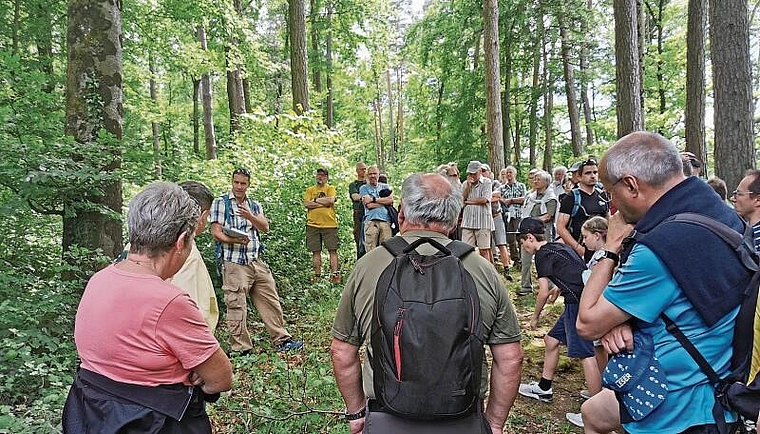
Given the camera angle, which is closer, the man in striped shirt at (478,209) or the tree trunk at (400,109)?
the man in striped shirt at (478,209)

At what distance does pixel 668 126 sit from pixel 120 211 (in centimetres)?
1759

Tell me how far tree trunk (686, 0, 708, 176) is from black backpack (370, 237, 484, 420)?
9331 mm

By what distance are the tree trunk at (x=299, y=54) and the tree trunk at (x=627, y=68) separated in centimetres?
680

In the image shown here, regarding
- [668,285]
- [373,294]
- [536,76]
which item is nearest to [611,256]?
[668,285]

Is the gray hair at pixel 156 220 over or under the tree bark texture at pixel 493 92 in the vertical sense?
under

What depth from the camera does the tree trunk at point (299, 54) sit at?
1199 cm

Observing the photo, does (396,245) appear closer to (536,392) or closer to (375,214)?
(536,392)

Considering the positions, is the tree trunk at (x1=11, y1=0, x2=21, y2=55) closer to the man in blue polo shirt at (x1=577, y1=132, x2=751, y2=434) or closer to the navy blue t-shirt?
the navy blue t-shirt

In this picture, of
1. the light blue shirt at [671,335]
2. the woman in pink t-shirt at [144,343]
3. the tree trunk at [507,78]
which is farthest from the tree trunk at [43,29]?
the tree trunk at [507,78]

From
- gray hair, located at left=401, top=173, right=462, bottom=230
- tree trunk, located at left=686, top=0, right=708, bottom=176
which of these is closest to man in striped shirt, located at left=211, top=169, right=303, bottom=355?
gray hair, located at left=401, top=173, right=462, bottom=230

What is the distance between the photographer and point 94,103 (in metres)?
5.21

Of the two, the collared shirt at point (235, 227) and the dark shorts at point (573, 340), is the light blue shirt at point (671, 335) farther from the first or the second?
the collared shirt at point (235, 227)

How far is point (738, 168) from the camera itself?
23.5 feet

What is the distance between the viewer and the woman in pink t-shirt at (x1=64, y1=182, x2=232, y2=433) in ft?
6.24
